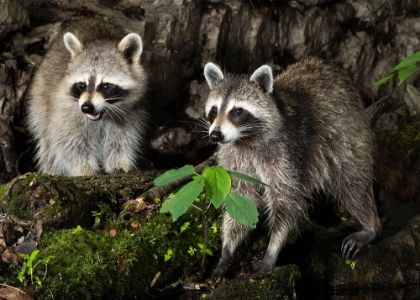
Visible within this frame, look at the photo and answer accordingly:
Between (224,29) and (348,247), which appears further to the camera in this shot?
(224,29)

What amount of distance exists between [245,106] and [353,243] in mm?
1274

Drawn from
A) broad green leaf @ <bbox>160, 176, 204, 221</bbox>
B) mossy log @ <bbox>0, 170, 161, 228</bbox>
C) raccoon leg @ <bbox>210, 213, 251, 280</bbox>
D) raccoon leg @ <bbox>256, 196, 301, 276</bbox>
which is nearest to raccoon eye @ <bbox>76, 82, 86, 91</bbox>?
mossy log @ <bbox>0, 170, 161, 228</bbox>

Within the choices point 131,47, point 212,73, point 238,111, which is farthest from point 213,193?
point 131,47

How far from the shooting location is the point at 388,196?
6.05 metres

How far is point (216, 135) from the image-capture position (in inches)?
181

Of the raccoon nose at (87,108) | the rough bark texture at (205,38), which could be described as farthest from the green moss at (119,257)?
the rough bark texture at (205,38)

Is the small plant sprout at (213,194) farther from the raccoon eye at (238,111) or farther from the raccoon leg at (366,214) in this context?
the raccoon leg at (366,214)

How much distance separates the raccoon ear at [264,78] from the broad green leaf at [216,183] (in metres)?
1.06

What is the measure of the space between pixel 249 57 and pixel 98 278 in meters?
3.72

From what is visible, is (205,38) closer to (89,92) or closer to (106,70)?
(106,70)

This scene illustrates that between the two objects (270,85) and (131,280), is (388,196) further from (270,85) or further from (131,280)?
(131,280)

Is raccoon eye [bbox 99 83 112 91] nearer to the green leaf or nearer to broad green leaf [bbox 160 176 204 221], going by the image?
the green leaf

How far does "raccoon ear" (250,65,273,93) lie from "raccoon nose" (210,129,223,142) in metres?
0.49

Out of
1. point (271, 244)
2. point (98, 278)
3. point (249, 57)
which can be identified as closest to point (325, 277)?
point (271, 244)
